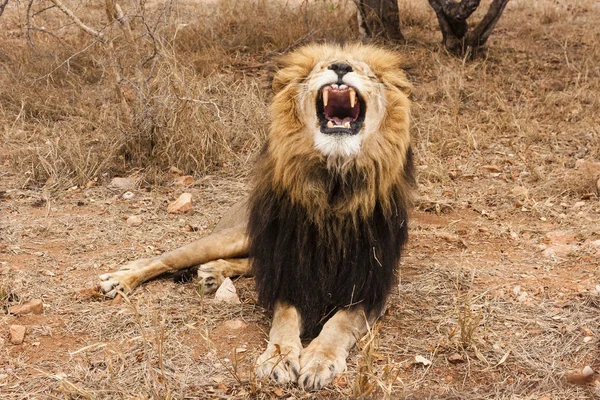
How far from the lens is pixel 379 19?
28.3ft

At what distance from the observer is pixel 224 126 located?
6.37m

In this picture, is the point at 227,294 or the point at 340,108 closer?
the point at 340,108

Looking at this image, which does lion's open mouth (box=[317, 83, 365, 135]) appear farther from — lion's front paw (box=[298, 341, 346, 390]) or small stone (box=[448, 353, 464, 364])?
small stone (box=[448, 353, 464, 364])

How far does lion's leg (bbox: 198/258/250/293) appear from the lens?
4.19 meters

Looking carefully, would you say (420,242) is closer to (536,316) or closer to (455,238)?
(455,238)

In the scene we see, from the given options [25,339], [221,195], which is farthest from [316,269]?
[221,195]

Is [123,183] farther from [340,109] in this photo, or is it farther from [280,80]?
[340,109]

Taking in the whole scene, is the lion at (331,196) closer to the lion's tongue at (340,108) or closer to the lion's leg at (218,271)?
the lion's tongue at (340,108)

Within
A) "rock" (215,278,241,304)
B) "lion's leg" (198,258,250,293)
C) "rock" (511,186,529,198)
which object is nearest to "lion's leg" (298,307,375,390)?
"rock" (215,278,241,304)

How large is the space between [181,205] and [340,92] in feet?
7.75

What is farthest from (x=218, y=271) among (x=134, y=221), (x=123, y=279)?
(x=134, y=221)

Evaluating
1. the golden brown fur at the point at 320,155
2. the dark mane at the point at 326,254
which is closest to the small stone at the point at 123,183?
the dark mane at the point at 326,254

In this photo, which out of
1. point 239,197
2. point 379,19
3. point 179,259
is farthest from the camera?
point 379,19

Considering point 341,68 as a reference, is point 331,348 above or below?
below
